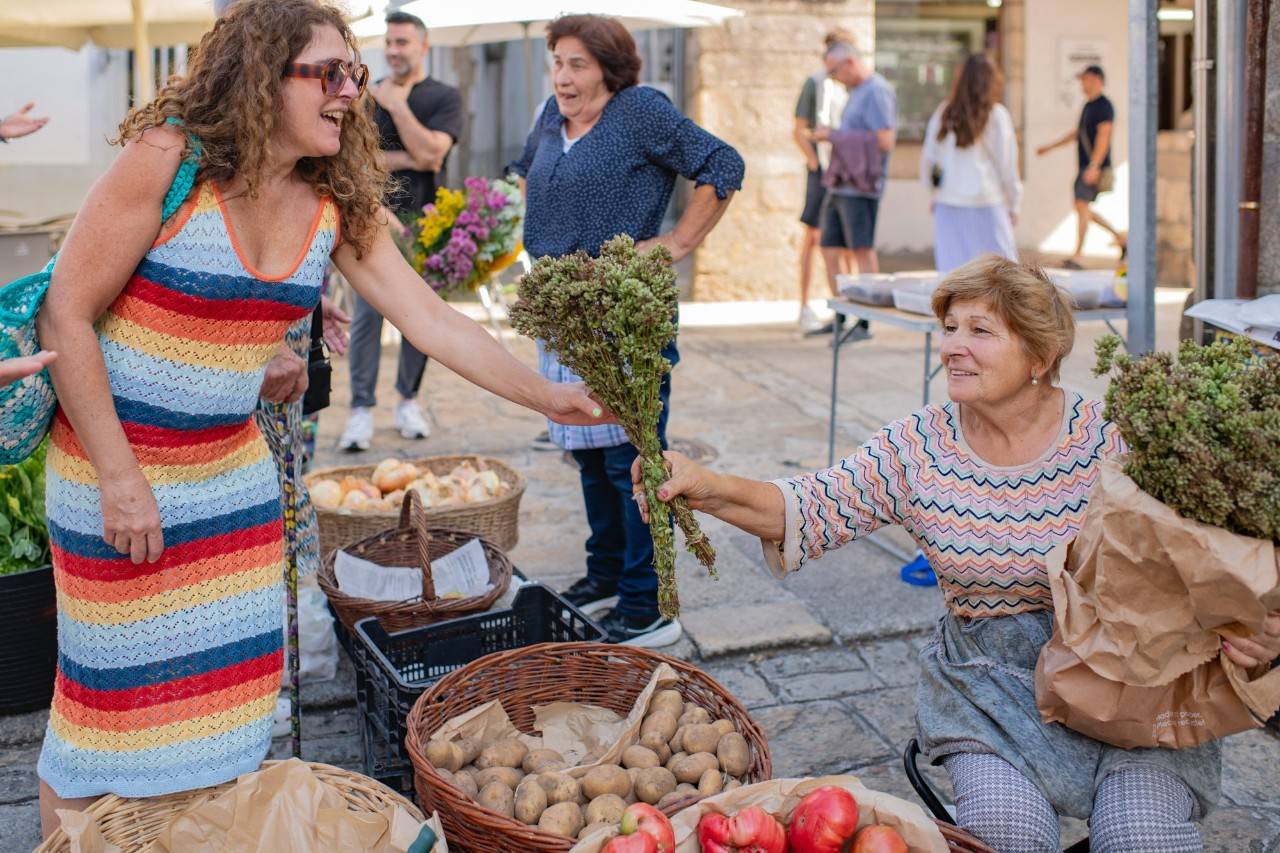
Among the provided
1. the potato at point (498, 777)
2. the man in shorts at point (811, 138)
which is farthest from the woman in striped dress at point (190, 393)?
the man in shorts at point (811, 138)

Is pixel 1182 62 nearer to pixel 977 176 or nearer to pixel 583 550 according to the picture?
pixel 977 176

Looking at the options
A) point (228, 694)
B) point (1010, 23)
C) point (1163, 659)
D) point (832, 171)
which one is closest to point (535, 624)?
point (228, 694)

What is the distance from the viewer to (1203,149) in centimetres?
391

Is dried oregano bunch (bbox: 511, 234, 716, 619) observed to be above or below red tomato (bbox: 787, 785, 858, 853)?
above

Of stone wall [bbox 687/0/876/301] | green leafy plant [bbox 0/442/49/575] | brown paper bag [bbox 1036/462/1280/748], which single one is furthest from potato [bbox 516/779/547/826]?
stone wall [bbox 687/0/876/301]

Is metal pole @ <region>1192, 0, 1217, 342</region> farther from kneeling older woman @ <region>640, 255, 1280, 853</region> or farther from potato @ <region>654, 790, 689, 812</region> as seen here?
potato @ <region>654, 790, 689, 812</region>

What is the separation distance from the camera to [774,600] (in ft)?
15.0

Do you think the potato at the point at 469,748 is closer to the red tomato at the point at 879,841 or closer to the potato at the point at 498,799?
the potato at the point at 498,799

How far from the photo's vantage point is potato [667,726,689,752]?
8.91ft

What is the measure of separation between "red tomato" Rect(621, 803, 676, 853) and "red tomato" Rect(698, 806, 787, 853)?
2.7 inches

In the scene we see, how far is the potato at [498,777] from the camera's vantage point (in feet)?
8.61

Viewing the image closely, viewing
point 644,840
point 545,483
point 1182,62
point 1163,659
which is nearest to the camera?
point 644,840

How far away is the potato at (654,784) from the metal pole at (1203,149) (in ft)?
7.87

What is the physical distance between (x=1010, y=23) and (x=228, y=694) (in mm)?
14167
